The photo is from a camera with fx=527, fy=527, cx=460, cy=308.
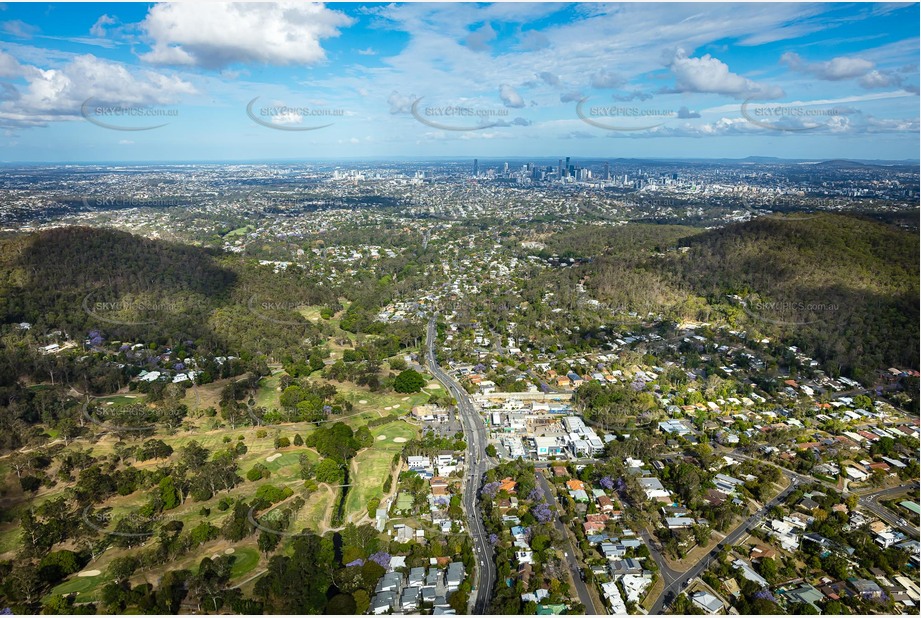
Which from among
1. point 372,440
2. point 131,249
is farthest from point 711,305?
point 131,249

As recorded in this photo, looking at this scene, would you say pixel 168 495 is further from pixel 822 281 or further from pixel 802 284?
pixel 822 281

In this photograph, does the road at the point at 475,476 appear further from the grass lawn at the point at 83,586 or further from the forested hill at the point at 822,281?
the forested hill at the point at 822,281

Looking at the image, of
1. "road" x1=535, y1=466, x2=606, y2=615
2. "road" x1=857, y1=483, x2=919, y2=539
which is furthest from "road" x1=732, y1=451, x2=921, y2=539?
"road" x1=535, y1=466, x2=606, y2=615

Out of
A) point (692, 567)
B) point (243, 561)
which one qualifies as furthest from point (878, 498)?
point (243, 561)

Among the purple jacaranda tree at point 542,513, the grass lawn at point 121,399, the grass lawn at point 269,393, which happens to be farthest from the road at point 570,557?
the grass lawn at point 121,399

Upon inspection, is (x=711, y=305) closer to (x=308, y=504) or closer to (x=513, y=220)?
(x=308, y=504)

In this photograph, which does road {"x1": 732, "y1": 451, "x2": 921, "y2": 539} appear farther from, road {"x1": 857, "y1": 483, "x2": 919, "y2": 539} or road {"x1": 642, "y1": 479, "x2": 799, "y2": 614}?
road {"x1": 642, "y1": 479, "x2": 799, "y2": 614}
